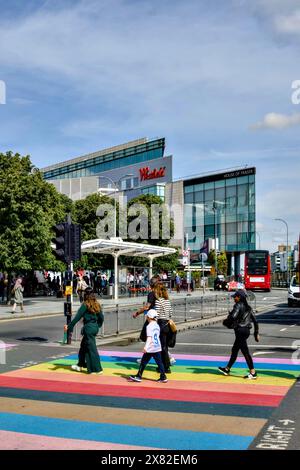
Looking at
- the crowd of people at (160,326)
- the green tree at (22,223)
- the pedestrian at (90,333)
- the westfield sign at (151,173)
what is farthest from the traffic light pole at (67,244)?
the westfield sign at (151,173)

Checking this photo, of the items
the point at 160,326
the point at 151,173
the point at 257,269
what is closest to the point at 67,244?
the point at 160,326

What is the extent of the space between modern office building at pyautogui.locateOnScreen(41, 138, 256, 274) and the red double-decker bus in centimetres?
2705

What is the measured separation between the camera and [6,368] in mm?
12141

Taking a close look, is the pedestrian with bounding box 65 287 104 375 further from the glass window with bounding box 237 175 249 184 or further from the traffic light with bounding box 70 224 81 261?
the glass window with bounding box 237 175 249 184

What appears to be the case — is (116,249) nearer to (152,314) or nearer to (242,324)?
(152,314)

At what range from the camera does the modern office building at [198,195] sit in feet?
267

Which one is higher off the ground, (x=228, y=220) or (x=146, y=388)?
(x=228, y=220)

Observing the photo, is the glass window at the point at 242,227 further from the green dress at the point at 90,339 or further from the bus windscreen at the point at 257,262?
the green dress at the point at 90,339

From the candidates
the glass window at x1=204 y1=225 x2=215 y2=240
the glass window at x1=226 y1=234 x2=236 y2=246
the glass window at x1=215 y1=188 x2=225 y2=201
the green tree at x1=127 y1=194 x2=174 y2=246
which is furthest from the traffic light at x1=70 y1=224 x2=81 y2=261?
the glass window at x1=204 y1=225 x2=215 y2=240

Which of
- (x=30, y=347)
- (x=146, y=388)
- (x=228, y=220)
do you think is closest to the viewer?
(x=146, y=388)

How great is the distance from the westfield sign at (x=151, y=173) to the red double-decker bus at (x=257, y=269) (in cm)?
3528
